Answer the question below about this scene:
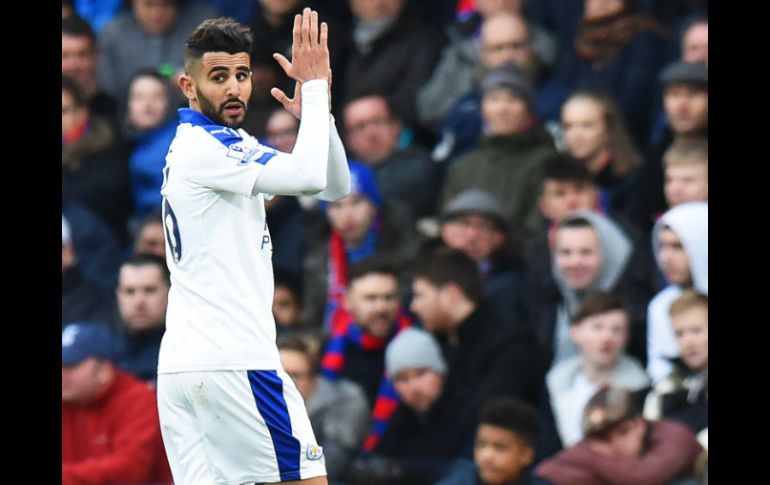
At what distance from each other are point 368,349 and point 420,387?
0.51 m

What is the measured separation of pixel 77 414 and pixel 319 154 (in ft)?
14.7

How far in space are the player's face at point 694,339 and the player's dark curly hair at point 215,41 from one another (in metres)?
3.72

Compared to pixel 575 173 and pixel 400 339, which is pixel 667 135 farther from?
pixel 400 339

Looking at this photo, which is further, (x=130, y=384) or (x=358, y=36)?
(x=358, y=36)

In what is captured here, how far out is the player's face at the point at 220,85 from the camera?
5785 mm

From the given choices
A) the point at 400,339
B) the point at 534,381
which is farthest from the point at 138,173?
the point at 534,381

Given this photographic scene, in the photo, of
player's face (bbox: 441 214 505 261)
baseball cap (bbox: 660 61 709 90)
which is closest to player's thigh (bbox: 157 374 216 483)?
player's face (bbox: 441 214 505 261)

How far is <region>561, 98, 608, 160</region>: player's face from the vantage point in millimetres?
9523

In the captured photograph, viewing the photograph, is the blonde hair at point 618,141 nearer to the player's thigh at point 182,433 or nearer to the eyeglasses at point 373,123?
the eyeglasses at point 373,123

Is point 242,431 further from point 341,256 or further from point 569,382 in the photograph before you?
point 341,256

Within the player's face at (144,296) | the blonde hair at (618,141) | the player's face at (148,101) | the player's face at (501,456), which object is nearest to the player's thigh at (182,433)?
the player's face at (501,456)

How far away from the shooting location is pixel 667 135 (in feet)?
30.9

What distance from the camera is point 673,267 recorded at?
8984mm

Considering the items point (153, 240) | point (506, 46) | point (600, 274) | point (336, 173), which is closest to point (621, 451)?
point (600, 274)
